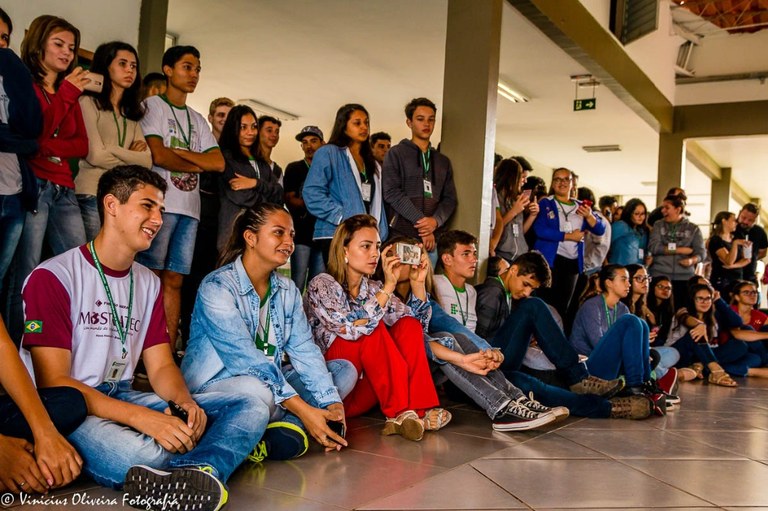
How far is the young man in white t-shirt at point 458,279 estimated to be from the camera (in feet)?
13.5

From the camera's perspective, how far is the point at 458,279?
13.8 feet

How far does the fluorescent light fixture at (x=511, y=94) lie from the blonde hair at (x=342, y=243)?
599cm

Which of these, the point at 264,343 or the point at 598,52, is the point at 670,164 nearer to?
the point at 598,52

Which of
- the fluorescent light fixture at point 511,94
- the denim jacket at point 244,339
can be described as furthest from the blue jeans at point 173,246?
the fluorescent light fixture at point 511,94

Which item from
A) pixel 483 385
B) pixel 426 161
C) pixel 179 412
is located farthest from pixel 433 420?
pixel 426 161

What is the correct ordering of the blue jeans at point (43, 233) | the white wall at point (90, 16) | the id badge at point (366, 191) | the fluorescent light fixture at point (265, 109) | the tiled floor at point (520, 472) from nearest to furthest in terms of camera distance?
the tiled floor at point (520, 472), the blue jeans at point (43, 233), the white wall at point (90, 16), the id badge at point (366, 191), the fluorescent light fixture at point (265, 109)

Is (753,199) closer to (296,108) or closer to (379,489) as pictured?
(296,108)

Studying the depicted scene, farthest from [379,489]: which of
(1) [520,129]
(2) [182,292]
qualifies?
(1) [520,129]

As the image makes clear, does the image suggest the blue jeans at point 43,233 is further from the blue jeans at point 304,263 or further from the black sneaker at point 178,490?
the blue jeans at point 304,263

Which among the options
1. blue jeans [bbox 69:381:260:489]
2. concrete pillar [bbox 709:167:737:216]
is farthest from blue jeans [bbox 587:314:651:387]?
concrete pillar [bbox 709:167:737:216]

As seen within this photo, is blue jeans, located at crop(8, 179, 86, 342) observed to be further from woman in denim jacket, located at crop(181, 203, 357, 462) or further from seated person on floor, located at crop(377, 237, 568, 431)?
seated person on floor, located at crop(377, 237, 568, 431)

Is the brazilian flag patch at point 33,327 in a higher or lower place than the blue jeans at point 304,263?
lower

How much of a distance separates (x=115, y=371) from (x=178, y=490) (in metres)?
0.55

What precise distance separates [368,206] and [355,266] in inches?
51.6
